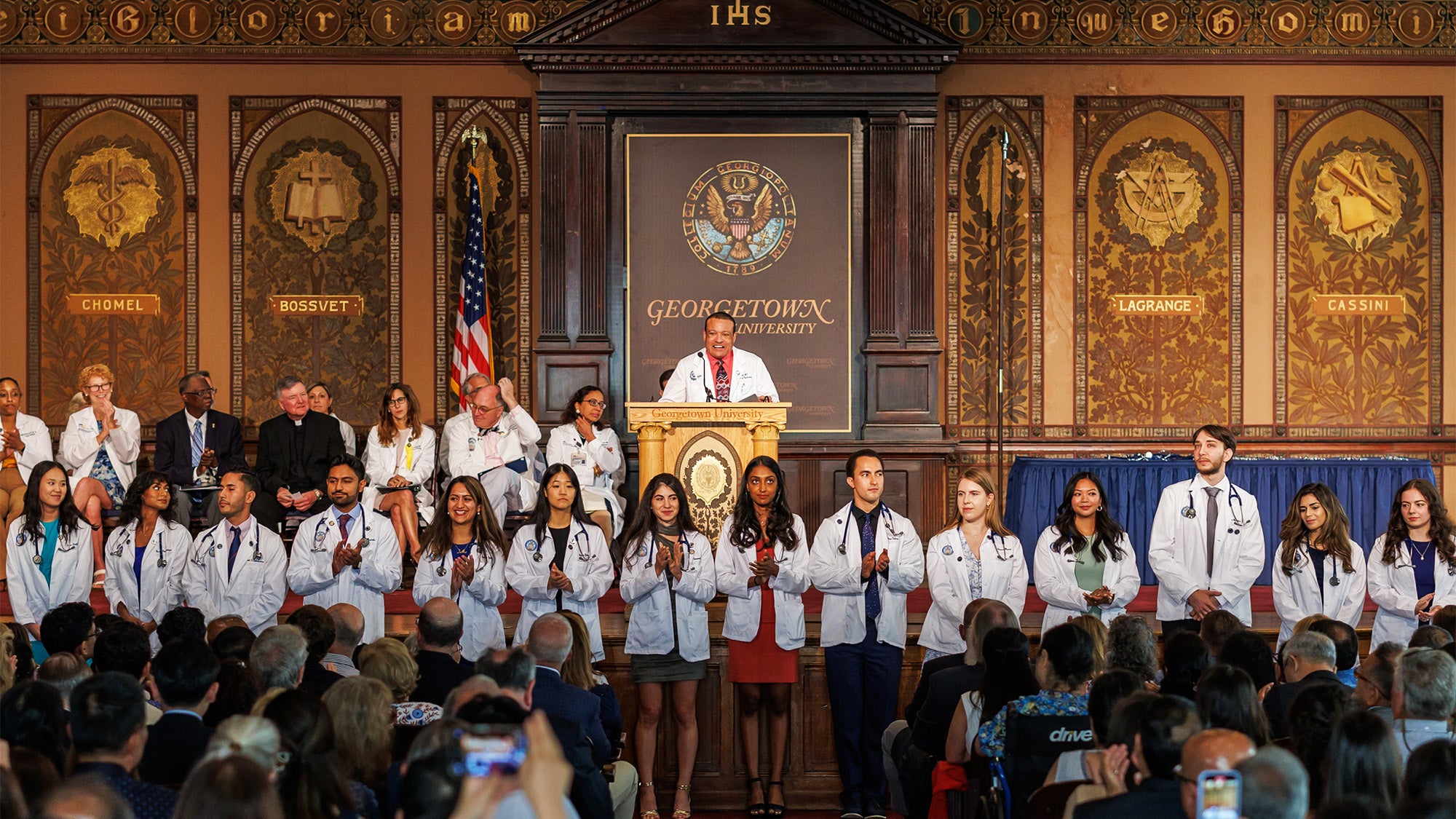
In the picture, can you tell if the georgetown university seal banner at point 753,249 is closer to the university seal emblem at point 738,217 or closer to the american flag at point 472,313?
the university seal emblem at point 738,217

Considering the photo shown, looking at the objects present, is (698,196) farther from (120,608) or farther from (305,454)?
(120,608)

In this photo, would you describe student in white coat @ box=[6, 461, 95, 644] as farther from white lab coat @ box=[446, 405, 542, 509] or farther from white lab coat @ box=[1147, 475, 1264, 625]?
white lab coat @ box=[1147, 475, 1264, 625]

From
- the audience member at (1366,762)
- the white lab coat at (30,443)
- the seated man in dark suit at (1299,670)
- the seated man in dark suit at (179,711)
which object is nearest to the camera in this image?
the audience member at (1366,762)

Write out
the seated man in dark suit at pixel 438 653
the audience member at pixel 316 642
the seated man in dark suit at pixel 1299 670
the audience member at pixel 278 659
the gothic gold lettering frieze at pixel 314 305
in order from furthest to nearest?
the gothic gold lettering frieze at pixel 314 305 → the seated man in dark suit at pixel 438 653 → the audience member at pixel 316 642 → the seated man in dark suit at pixel 1299 670 → the audience member at pixel 278 659

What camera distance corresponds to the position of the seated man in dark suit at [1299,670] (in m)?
5.28

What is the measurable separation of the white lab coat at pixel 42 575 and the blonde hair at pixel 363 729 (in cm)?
429

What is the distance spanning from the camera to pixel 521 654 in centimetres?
479

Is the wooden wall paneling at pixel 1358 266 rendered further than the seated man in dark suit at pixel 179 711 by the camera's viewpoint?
Yes

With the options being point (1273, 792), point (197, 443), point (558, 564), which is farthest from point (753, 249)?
point (1273, 792)

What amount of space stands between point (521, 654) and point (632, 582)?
2.59 m

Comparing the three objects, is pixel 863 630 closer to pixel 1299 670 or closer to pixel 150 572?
pixel 1299 670

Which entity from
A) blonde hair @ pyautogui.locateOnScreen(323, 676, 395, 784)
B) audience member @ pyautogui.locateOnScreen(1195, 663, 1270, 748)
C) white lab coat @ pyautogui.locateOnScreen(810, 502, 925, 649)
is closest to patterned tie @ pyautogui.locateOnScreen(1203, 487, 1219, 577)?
white lab coat @ pyautogui.locateOnScreen(810, 502, 925, 649)

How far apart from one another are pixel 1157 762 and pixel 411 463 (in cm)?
712

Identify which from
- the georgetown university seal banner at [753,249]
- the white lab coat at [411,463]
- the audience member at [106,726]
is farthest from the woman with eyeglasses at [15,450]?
the audience member at [106,726]
